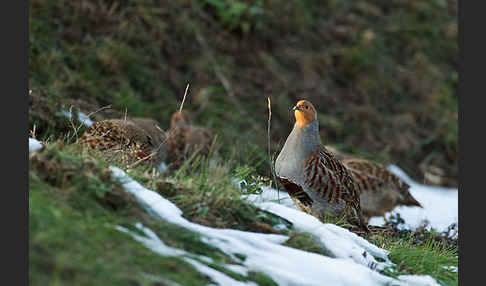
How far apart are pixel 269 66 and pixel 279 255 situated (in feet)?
21.7

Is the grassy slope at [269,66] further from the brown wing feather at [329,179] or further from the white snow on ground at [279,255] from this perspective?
the white snow on ground at [279,255]

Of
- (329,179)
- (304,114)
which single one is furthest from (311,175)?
(304,114)

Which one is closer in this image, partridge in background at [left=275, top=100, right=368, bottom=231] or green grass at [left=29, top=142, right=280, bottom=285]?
green grass at [left=29, top=142, right=280, bottom=285]

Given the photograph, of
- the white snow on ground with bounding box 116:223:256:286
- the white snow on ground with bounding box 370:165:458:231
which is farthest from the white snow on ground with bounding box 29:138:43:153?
the white snow on ground with bounding box 370:165:458:231

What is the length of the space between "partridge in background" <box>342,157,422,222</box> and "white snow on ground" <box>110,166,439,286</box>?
343cm

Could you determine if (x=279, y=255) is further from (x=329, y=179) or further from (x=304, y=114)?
(x=304, y=114)

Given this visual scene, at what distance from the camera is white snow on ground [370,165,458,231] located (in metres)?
6.50

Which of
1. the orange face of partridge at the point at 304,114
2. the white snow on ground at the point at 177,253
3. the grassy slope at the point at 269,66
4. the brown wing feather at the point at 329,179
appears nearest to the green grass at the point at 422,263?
the brown wing feather at the point at 329,179

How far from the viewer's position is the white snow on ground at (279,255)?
262 centimetres

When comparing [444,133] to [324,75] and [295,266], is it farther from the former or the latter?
[295,266]

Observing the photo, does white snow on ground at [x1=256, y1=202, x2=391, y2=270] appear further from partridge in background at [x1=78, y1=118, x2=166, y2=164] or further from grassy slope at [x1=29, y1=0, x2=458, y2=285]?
partridge in background at [x1=78, y1=118, x2=166, y2=164]

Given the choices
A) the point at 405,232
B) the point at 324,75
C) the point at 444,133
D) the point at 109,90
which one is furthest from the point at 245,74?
the point at 405,232

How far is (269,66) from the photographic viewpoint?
911 cm

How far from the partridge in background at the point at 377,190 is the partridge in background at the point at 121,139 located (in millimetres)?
2368
